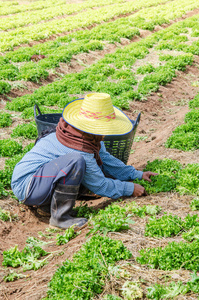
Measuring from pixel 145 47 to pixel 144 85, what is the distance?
183 inches

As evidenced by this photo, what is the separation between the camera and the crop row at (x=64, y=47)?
1094cm

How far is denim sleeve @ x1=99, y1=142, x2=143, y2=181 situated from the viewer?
4765 mm

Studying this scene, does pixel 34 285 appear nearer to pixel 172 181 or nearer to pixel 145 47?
pixel 172 181

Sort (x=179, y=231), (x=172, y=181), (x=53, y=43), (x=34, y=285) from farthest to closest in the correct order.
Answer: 1. (x=53, y=43)
2. (x=172, y=181)
3. (x=179, y=231)
4. (x=34, y=285)

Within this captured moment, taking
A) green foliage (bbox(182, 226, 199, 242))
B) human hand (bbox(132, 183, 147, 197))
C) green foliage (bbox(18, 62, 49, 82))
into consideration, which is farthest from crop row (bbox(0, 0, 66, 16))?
green foliage (bbox(182, 226, 199, 242))

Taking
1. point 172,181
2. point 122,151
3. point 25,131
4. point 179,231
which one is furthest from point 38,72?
point 179,231

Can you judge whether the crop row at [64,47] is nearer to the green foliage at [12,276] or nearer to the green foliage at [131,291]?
the green foliage at [12,276]

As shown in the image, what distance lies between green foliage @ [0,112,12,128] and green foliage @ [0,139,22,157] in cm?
132

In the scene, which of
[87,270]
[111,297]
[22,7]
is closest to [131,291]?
[111,297]

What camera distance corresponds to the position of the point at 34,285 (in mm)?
3271

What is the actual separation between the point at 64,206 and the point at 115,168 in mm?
1022

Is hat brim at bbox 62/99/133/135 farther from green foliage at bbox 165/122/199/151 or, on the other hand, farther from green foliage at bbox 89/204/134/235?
green foliage at bbox 165/122/199/151

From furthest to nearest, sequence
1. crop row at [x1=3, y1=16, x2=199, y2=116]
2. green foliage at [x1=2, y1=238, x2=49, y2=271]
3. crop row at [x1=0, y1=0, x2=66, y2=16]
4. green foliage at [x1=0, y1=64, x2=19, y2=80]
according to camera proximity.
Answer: crop row at [x1=0, y1=0, x2=66, y2=16], green foliage at [x1=0, y1=64, x2=19, y2=80], crop row at [x1=3, y1=16, x2=199, y2=116], green foliage at [x1=2, y1=238, x2=49, y2=271]

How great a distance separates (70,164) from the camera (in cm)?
396
